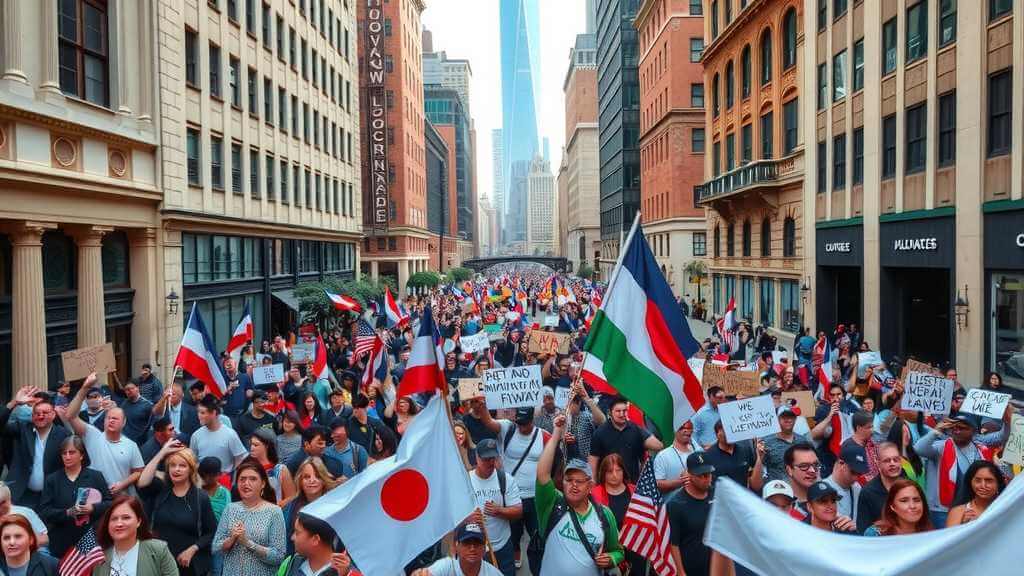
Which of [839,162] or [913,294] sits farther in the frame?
[839,162]

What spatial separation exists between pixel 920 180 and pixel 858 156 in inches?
175

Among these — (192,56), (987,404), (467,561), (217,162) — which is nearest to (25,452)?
(467,561)

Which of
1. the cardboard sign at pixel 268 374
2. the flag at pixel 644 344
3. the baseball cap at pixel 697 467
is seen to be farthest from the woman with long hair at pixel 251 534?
the cardboard sign at pixel 268 374

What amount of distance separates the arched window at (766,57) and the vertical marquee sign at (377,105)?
29.0 m

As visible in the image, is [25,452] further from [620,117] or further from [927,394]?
[620,117]

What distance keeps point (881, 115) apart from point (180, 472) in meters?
25.5

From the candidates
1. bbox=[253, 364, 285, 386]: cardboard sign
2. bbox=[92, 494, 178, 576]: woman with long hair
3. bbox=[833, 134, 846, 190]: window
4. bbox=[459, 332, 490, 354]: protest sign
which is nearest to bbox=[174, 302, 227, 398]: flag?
bbox=[253, 364, 285, 386]: cardboard sign

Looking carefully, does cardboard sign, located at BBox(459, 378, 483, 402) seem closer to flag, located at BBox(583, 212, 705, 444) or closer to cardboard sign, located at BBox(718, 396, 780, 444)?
flag, located at BBox(583, 212, 705, 444)

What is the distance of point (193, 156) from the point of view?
26.3m

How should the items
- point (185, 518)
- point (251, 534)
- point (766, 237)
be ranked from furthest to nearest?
point (766, 237) → point (185, 518) → point (251, 534)

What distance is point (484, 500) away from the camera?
23.4 ft

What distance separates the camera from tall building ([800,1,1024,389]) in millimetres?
20281

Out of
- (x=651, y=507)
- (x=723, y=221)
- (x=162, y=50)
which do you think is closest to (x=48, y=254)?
(x=162, y=50)

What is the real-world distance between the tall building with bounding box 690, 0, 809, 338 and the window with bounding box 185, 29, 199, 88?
2278 centimetres
